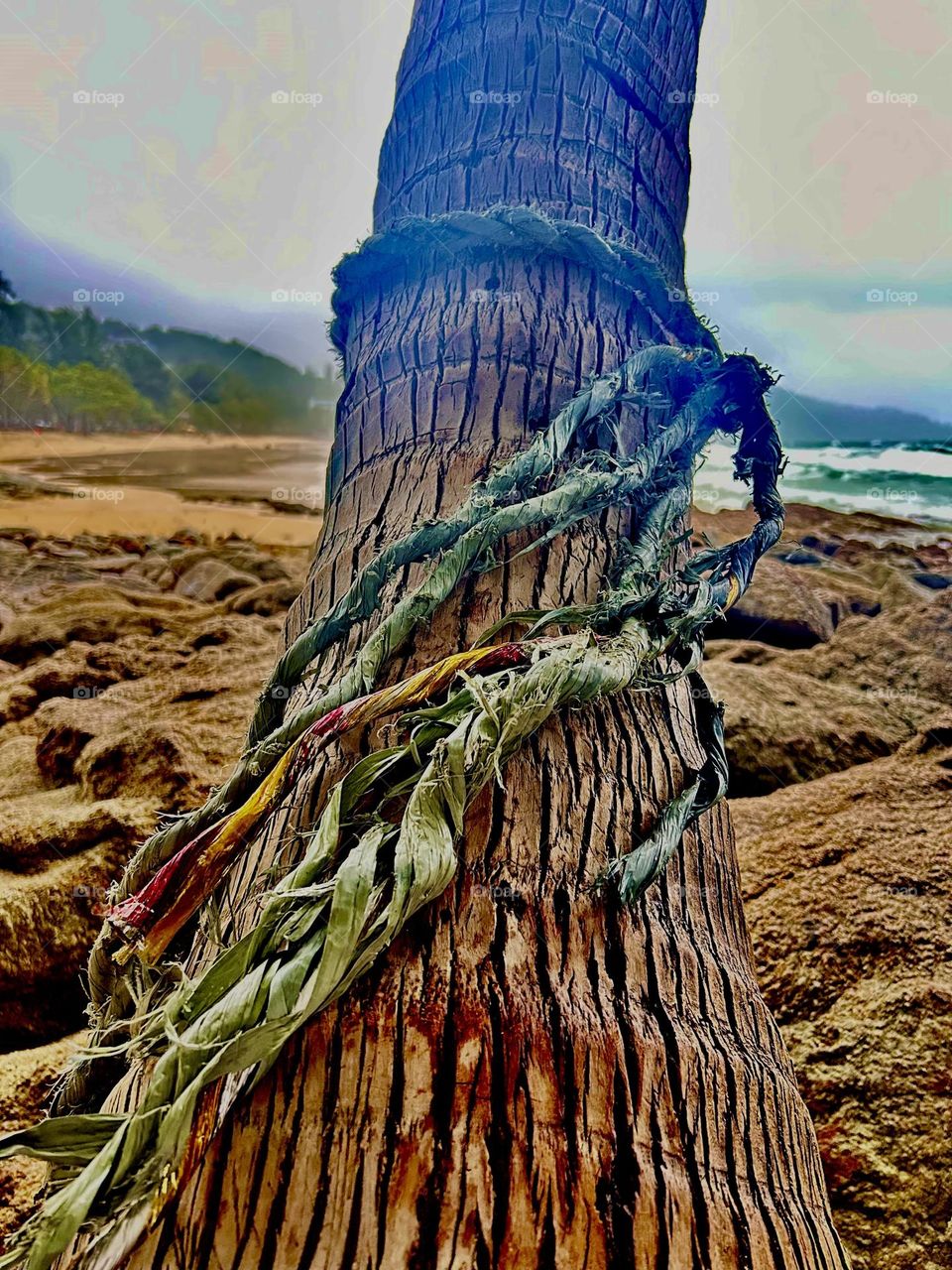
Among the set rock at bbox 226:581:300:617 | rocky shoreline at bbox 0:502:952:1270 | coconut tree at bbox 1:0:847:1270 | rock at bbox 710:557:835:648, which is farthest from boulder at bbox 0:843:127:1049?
rock at bbox 710:557:835:648

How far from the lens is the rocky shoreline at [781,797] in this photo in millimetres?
1921

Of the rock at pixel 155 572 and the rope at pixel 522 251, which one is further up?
the rope at pixel 522 251

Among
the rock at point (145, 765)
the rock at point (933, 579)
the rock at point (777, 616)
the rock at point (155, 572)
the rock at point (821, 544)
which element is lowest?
the rock at point (145, 765)

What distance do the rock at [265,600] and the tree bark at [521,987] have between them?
416 centimetres

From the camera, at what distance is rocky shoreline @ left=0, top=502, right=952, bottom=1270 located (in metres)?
1.92

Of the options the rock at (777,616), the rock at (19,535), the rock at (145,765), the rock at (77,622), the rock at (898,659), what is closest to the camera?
the rock at (145,765)

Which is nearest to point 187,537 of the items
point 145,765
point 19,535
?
point 19,535

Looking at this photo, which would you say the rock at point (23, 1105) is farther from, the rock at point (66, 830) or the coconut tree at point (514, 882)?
the coconut tree at point (514, 882)

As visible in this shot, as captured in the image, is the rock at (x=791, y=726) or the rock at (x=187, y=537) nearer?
the rock at (x=791, y=726)

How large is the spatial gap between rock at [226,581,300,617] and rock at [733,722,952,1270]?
345 cm

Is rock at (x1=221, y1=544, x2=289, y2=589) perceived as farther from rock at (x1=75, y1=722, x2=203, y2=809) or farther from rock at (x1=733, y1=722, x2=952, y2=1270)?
rock at (x1=733, y1=722, x2=952, y2=1270)

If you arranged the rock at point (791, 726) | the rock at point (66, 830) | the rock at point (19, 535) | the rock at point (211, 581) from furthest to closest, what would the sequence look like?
the rock at point (19, 535) < the rock at point (211, 581) < the rock at point (791, 726) < the rock at point (66, 830)

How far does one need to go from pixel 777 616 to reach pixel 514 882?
14.8ft

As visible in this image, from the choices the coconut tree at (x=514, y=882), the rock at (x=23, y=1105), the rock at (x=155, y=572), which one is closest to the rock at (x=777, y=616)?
the coconut tree at (x=514, y=882)
